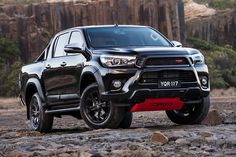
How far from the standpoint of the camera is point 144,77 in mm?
11633

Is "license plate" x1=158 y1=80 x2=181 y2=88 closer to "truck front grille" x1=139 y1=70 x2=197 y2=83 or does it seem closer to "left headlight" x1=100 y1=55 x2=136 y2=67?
"truck front grille" x1=139 y1=70 x2=197 y2=83

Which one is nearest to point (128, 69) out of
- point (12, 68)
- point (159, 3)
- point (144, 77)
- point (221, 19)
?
point (144, 77)

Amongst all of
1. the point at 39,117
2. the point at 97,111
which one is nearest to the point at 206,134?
the point at 97,111

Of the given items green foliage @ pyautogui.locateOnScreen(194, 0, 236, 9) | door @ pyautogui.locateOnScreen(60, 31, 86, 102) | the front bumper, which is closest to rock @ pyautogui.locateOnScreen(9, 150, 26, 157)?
the front bumper

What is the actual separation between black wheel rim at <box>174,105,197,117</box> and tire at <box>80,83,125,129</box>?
5.52 feet

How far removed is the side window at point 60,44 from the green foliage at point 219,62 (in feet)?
120

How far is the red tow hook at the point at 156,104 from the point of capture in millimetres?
11703

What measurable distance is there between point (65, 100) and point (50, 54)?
1.31m

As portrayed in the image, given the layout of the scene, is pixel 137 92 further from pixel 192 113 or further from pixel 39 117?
pixel 39 117

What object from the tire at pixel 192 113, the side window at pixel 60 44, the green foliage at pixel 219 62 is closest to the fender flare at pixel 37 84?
the side window at pixel 60 44

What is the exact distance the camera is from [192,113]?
511 inches

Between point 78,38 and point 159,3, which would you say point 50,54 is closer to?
point 78,38

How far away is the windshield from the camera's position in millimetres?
12820

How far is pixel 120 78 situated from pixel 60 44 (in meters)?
2.54
